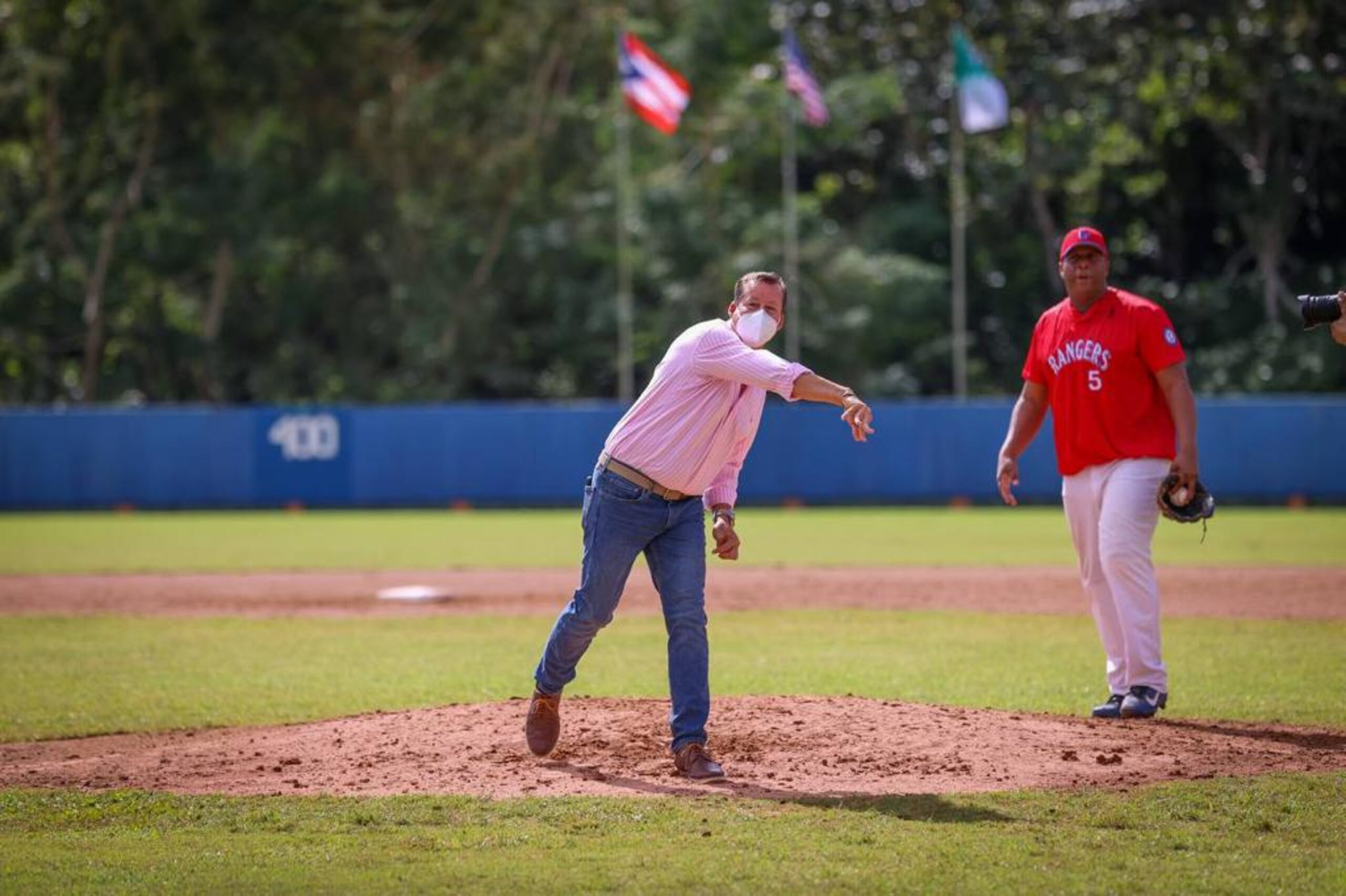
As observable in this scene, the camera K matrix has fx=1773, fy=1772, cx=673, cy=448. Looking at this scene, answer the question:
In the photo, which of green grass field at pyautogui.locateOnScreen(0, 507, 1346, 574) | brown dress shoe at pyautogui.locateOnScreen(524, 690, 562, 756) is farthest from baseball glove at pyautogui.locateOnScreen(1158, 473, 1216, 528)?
green grass field at pyautogui.locateOnScreen(0, 507, 1346, 574)

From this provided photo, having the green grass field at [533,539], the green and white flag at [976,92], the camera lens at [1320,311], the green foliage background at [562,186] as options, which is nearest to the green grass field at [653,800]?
the green grass field at [533,539]

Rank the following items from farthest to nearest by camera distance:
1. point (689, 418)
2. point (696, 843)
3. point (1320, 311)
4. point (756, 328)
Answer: point (1320, 311), point (689, 418), point (756, 328), point (696, 843)

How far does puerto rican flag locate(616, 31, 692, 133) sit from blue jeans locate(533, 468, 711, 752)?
2569cm

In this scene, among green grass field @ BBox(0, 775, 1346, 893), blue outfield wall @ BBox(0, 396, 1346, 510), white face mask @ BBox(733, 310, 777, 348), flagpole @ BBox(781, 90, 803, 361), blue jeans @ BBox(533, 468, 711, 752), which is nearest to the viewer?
green grass field @ BBox(0, 775, 1346, 893)

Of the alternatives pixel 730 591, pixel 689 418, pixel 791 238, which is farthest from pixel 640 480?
pixel 791 238

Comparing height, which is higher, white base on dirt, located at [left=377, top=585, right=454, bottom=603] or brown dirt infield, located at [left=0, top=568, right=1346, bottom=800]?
brown dirt infield, located at [left=0, top=568, right=1346, bottom=800]

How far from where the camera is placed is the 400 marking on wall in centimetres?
3316

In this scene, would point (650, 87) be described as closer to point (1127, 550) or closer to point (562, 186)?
point (562, 186)

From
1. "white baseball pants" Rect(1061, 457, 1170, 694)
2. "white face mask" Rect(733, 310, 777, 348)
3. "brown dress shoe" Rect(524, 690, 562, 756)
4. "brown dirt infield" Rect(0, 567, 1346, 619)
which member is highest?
"white face mask" Rect(733, 310, 777, 348)

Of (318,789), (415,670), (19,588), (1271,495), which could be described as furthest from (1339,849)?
(1271,495)

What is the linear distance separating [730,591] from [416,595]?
9.97 feet

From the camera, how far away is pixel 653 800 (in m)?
6.59

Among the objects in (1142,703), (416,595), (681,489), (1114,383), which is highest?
(1114,383)

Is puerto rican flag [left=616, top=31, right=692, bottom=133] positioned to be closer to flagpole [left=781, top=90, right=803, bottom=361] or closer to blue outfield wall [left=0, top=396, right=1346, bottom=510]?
flagpole [left=781, top=90, right=803, bottom=361]
